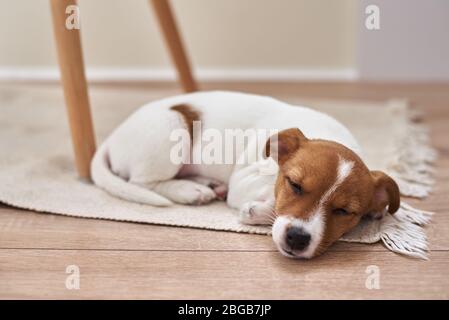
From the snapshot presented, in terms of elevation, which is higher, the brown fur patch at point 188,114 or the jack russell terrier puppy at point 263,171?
the brown fur patch at point 188,114

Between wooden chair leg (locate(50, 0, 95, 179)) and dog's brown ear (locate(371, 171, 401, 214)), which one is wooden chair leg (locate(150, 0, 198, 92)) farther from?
dog's brown ear (locate(371, 171, 401, 214))

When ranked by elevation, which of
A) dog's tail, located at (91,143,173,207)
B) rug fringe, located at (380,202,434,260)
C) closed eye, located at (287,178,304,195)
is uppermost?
closed eye, located at (287,178,304,195)

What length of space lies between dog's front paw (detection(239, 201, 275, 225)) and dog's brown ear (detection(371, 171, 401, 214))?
9.5 inches

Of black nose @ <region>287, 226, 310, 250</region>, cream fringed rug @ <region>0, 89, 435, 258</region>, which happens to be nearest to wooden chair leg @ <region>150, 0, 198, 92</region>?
cream fringed rug @ <region>0, 89, 435, 258</region>

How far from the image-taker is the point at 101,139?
212 centimetres

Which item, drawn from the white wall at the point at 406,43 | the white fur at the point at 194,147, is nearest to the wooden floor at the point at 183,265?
the white fur at the point at 194,147

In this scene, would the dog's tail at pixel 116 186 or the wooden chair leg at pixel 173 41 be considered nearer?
the dog's tail at pixel 116 186

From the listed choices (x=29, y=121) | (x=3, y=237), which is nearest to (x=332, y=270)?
(x=3, y=237)

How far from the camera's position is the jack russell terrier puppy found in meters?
1.27

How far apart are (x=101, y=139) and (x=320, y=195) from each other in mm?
1069

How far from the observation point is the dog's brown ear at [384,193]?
4.44 feet

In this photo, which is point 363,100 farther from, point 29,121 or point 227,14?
point 29,121

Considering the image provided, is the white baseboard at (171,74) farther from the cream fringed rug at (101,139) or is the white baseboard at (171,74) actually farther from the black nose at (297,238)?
the black nose at (297,238)

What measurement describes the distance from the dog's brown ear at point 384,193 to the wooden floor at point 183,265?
3.9 inches
